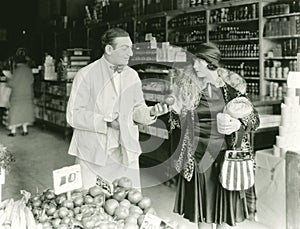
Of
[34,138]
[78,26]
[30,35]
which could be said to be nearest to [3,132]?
[34,138]

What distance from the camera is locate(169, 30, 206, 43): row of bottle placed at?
7.46m

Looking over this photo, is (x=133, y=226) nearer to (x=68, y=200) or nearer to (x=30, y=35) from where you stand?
(x=68, y=200)

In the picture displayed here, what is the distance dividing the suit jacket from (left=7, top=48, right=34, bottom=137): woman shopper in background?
514cm

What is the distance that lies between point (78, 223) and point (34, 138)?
6.62m

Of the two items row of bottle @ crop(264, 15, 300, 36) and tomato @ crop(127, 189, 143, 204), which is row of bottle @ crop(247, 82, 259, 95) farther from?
tomato @ crop(127, 189, 143, 204)

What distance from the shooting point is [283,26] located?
6.10 m

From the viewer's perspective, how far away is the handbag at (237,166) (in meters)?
2.83

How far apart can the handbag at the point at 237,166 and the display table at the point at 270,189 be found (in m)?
1.06

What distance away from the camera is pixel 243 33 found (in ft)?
22.2

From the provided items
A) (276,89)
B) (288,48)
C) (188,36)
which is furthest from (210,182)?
(188,36)

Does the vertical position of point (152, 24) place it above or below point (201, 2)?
below

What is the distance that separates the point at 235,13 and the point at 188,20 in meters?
1.01

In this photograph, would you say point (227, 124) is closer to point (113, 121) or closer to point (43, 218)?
point (113, 121)

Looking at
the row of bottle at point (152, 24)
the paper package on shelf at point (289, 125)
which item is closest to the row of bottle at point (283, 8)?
→ the row of bottle at point (152, 24)
